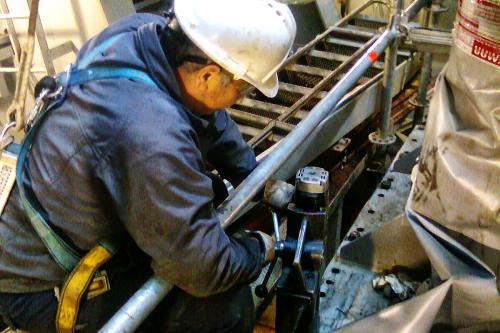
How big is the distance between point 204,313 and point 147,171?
2.27ft

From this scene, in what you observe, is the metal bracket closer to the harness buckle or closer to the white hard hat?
Answer: the white hard hat

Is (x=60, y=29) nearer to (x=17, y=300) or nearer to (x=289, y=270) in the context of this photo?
(x=17, y=300)

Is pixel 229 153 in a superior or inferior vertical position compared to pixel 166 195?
inferior

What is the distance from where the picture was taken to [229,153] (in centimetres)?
214

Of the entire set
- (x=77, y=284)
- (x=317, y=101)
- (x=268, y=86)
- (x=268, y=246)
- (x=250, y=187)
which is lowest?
(x=317, y=101)

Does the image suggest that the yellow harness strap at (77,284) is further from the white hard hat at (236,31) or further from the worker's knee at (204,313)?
the white hard hat at (236,31)

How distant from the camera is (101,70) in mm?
1442

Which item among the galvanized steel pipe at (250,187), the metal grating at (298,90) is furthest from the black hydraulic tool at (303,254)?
the metal grating at (298,90)

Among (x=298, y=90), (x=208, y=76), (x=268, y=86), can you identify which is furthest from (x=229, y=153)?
(x=298, y=90)

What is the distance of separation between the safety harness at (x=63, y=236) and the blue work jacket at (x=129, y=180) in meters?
0.02

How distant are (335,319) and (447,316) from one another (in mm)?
421

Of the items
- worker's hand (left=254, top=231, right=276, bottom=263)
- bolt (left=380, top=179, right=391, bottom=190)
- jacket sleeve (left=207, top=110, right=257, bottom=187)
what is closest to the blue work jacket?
worker's hand (left=254, top=231, right=276, bottom=263)

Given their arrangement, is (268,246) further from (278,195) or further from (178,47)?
(178,47)

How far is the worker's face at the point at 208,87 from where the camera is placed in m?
1.53
